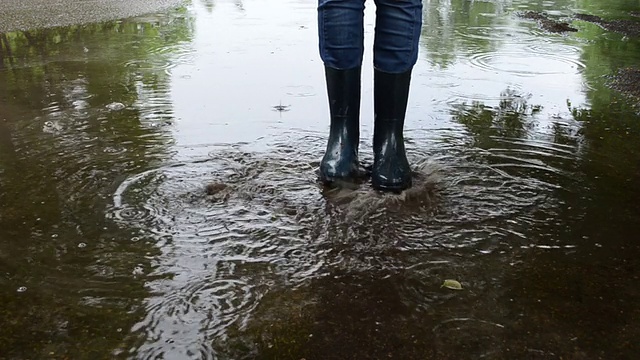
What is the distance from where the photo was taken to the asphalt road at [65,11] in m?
5.04

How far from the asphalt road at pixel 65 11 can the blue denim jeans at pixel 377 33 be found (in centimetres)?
375

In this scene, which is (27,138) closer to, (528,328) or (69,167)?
(69,167)

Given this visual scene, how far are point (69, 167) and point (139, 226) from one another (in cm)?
54

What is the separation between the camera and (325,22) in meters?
1.83

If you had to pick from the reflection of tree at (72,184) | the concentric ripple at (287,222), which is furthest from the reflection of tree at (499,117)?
the reflection of tree at (72,184)

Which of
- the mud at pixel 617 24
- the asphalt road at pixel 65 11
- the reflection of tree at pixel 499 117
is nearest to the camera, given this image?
the reflection of tree at pixel 499 117

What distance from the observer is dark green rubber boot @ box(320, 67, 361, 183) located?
1.85 meters

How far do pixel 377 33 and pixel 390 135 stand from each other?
317 millimetres

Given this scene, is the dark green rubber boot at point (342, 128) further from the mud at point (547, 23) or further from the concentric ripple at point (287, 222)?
the mud at point (547, 23)

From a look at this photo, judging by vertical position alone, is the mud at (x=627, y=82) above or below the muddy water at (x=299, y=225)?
above

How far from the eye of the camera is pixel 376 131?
75.5 inches

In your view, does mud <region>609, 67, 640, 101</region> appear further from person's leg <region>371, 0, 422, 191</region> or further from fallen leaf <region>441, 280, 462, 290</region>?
fallen leaf <region>441, 280, 462, 290</region>

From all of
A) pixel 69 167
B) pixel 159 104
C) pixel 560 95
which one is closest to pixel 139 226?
pixel 69 167

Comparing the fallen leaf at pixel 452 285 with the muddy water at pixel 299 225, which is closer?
the muddy water at pixel 299 225
